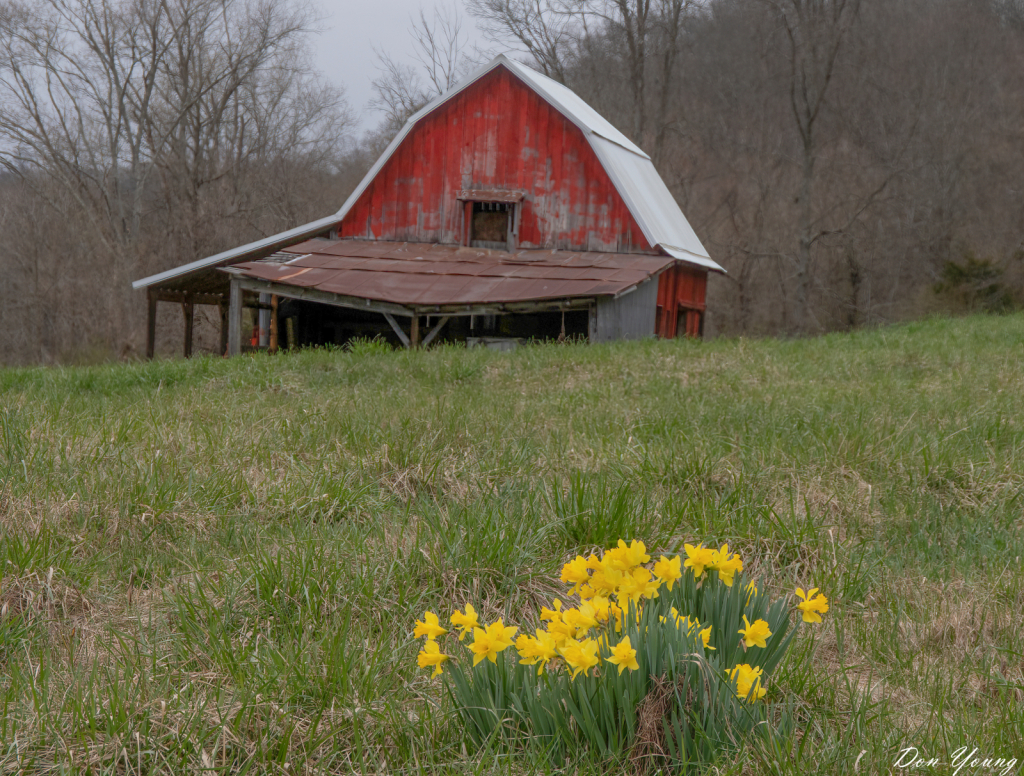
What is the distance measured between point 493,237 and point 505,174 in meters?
1.41

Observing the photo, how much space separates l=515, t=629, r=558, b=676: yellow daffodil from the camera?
1838mm

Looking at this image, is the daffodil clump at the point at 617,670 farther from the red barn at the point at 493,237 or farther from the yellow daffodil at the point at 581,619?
the red barn at the point at 493,237

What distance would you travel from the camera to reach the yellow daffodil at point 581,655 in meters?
1.78

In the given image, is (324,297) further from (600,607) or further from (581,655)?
(581,655)

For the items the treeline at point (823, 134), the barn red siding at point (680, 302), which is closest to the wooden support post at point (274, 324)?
the barn red siding at point (680, 302)

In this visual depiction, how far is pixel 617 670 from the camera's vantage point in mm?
1850

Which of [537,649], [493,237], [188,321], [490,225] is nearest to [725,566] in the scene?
[537,649]

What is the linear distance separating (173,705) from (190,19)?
35738mm

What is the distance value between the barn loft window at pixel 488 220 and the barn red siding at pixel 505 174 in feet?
0.63

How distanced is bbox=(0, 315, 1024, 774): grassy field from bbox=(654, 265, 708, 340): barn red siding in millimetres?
12565

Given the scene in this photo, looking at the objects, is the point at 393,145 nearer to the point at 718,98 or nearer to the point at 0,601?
the point at 0,601

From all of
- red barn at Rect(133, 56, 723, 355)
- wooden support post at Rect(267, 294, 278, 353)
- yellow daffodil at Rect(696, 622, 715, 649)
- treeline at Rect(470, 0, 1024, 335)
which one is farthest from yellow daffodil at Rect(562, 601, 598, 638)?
treeline at Rect(470, 0, 1024, 335)

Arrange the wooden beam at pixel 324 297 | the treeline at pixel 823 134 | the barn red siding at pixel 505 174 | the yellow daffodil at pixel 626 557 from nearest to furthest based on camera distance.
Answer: the yellow daffodil at pixel 626 557 → the wooden beam at pixel 324 297 → the barn red siding at pixel 505 174 → the treeline at pixel 823 134

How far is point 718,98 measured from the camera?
3734 centimetres
